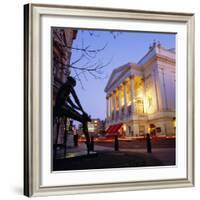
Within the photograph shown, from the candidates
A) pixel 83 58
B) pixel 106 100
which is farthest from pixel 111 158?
pixel 83 58

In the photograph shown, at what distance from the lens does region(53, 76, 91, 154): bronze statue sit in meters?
1.41

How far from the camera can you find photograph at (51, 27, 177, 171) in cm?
141

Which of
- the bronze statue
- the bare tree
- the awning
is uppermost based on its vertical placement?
the bare tree

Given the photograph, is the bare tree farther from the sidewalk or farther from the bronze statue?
the sidewalk

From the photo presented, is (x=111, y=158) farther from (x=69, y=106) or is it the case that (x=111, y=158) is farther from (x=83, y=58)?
(x=83, y=58)

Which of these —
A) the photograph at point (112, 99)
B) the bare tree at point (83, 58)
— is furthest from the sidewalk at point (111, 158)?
the bare tree at point (83, 58)

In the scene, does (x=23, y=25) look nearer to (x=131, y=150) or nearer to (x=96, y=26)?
(x=96, y=26)

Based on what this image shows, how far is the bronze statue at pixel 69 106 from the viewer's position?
4.62 feet

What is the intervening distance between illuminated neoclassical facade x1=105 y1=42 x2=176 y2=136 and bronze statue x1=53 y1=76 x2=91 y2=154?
0.09 meters

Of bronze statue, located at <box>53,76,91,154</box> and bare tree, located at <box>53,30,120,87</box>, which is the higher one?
bare tree, located at <box>53,30,120,87</box>

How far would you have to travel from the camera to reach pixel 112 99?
147 centimetres

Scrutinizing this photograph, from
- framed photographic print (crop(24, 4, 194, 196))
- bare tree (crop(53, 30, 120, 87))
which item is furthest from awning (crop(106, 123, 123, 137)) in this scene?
bare tree (crop(53, 30, 120, 87))

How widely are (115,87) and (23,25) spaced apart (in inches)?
16.1

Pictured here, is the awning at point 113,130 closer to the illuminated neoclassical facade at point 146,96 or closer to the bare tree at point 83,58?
the illuminated neoclassical facade at point 146,96
